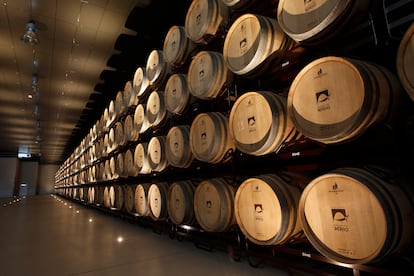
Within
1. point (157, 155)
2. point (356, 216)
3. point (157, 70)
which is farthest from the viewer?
point (157, 70)

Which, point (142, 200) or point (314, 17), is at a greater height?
point (314, 17)

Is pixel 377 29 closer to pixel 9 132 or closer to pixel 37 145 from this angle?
pixel 9 132

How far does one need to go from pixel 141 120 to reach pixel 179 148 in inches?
70.8

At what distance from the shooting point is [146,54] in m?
6.67

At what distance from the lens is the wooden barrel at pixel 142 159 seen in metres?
4.99

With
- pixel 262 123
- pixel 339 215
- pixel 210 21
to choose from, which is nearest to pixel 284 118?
pixel 262 123

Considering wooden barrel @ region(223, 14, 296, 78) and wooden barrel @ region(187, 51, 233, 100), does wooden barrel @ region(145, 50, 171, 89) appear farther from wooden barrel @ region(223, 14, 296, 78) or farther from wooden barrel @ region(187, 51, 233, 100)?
wooden barrel @ region(223, 14, 296, 78)

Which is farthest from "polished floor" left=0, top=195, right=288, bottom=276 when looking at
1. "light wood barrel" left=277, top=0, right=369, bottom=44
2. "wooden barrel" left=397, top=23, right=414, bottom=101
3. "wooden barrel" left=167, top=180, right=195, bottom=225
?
"light wood barrel" left=277, top=0, right=369, bottom=44

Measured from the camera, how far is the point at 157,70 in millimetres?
4758

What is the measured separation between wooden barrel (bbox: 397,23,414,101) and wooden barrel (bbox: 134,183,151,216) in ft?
13.9

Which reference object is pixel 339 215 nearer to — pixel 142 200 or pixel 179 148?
pixel 179 148

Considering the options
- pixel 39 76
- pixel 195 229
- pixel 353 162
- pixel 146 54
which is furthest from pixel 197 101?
pixel 39 76

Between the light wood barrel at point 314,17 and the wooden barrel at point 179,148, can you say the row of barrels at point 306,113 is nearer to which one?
the wooden barrel at point 179,148

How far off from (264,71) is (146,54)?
15.4ft
